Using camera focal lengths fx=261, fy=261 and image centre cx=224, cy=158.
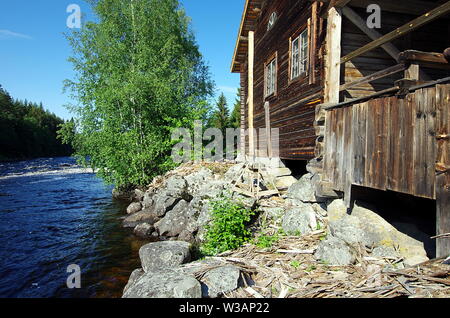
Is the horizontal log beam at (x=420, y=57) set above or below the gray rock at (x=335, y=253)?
above

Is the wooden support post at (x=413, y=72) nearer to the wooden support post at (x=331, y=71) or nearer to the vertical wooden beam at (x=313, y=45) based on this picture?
the wooden support post at (x=331, y=71)

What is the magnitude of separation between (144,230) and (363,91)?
8.43m

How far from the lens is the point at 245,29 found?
14.4m

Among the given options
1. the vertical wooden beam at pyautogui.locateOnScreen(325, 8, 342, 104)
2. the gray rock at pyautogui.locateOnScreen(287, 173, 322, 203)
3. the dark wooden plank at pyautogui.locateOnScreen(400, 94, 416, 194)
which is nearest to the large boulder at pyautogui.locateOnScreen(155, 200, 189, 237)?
the gray rock at pyautogui.locateOnScreen(287, 173, 322, 203)

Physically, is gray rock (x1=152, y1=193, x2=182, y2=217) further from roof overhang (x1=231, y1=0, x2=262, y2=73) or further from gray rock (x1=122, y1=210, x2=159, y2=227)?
roof overhang (x1=231, y1=0, x2=262, y2=73)

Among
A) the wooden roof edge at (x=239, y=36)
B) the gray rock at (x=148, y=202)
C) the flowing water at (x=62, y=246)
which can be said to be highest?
the wooden roof edge at (x=239, y=36)

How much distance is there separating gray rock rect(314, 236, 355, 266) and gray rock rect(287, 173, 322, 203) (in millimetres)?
2056

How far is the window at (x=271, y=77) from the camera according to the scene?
11.0 meters

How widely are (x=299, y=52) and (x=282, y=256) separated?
21.6 feet

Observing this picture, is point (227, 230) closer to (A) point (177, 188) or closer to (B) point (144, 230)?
(B) point (144, 230)

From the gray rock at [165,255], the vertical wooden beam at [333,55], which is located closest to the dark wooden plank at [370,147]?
the vertical wooden beam at [333,55]
